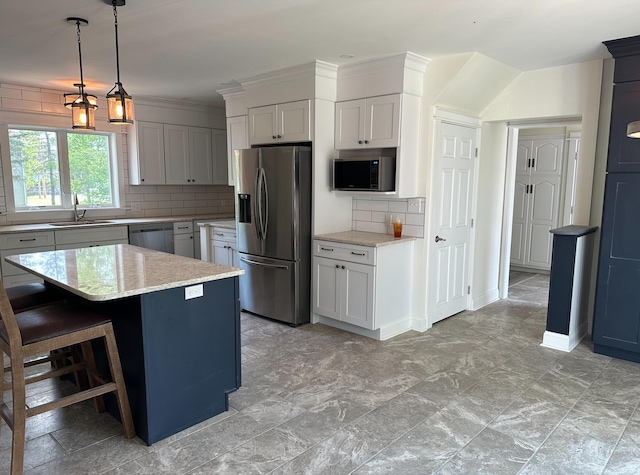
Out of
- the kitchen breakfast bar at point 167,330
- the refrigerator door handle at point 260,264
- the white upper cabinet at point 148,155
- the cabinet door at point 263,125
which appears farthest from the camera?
the white upper cabinet at point 148,155

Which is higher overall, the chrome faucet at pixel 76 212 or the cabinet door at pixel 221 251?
the chrome faucet at pixel 76 212

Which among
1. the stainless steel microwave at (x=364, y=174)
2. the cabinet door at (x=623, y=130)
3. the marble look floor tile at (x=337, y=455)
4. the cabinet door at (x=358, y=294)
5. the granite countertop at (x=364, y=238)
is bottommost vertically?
the marble look floor tile at (x=337, y=455)

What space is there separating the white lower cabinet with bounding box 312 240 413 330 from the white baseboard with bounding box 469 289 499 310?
3.36ft

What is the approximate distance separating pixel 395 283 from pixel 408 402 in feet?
4.31

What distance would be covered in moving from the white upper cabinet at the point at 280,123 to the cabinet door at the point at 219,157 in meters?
1.84

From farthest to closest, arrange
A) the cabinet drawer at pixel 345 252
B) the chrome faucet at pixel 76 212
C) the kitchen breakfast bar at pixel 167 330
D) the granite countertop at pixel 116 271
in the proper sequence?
the chrome faucet at pixel 76 212 → the cabinet drawer at pixel 345 252 → the kitchen breakfast bar at pixel 167 330 → the granite countertop at pixel 116 271

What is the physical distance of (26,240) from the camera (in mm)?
4461

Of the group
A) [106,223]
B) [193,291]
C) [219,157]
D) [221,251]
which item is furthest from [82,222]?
[193,291]

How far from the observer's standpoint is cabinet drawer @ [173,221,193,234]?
219 inches

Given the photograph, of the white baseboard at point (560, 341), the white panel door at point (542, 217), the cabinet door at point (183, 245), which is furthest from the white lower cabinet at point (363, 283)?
the white panel door at point (542, 217)

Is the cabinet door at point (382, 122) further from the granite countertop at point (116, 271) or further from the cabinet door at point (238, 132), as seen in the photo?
the granite countertop at point (116, 271)

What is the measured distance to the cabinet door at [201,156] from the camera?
5.96 meters

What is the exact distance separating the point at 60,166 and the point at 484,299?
5.11 m

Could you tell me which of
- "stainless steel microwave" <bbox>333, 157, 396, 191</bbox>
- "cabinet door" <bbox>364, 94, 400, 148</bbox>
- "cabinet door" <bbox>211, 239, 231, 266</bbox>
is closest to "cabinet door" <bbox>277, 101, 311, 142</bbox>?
"stainless steel microwave" <bbox>333, 157, 396, 191</bbox>
